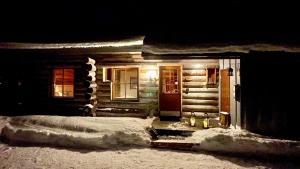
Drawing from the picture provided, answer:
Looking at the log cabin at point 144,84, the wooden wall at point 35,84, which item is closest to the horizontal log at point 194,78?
the log cabin at point 144,84

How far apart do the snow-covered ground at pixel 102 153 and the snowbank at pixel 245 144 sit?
0.69 ft

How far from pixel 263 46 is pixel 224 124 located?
364cm

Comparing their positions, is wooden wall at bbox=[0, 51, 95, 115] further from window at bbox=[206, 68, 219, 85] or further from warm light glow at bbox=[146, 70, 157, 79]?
window at bbox=[206, 68, 219, 85]

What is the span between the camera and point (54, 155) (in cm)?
739

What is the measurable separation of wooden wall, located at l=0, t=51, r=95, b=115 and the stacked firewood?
425 mm

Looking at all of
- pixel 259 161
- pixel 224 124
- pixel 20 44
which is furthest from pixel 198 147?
pixel 20 44

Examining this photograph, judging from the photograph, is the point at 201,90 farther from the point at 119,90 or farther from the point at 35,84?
the point at 35,84

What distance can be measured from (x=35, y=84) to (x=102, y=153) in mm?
7754

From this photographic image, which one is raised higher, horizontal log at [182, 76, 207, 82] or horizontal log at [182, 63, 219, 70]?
horizontal log at [182, 63, 219, 70]

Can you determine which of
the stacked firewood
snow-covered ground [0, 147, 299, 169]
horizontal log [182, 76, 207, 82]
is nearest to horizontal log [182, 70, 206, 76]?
horizontal log [182, 76, 207, 82]

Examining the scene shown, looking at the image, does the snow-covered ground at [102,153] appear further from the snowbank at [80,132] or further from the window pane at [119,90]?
the window pane at [119,90]

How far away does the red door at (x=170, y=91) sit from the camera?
12.4 meters

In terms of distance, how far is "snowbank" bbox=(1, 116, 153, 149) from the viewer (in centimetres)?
805

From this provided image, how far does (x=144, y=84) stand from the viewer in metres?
12.7
